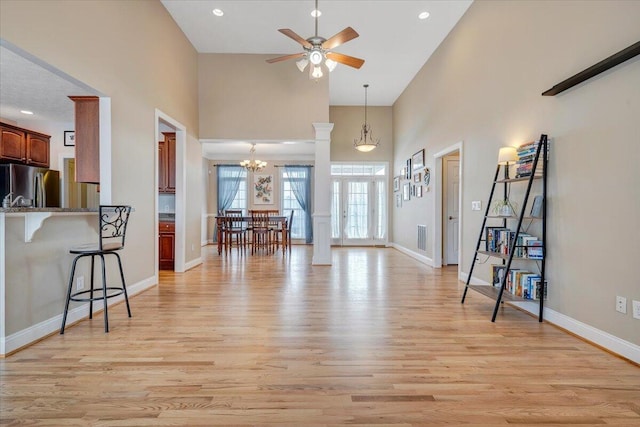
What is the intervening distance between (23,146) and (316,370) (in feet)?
23.2

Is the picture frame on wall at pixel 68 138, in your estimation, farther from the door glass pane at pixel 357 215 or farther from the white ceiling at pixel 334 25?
the door glass pane at pixel 357 215

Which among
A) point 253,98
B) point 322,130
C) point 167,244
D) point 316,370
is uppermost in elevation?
point 253,98

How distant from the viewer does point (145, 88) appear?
156 inches

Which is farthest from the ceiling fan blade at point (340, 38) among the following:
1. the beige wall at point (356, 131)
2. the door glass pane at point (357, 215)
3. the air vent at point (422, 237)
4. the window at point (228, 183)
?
the window at point (228, 183)

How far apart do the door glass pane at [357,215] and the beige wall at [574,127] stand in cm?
452

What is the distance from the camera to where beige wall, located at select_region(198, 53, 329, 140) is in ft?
19.0

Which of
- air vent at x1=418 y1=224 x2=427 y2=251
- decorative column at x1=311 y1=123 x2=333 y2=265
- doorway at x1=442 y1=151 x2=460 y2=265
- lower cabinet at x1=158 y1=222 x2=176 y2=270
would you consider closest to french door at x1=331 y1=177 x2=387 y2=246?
air vent at x1=418 y1=224 x2=427 y2=251

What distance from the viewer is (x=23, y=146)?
19.3ft

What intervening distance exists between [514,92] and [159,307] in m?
4.40

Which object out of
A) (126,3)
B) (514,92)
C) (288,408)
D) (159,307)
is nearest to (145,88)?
(126,3)

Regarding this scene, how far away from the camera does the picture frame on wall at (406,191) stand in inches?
278

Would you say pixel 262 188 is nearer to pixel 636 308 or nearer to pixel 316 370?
pixel 316 370

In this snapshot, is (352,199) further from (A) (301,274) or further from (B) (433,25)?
(B) (433,25)

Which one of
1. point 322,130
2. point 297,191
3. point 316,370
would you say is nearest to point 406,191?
point 322,130
